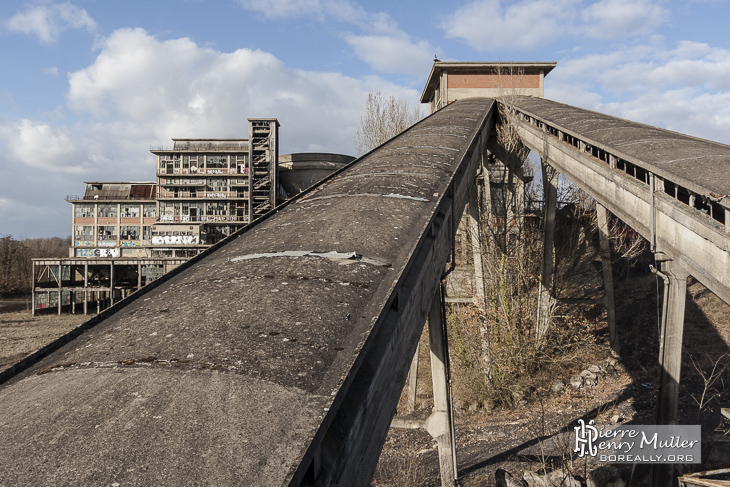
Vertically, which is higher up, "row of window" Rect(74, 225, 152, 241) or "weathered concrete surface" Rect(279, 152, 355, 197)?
"weathered concrete surface" Rect(279, 152, 355, 197)

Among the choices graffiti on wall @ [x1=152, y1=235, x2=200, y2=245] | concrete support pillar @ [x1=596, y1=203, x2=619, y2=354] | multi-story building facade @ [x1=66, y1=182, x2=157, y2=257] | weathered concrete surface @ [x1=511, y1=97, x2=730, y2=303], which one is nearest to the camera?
weathered concrete surface @ [x1=511, y1=97, x2=730, y2=303]

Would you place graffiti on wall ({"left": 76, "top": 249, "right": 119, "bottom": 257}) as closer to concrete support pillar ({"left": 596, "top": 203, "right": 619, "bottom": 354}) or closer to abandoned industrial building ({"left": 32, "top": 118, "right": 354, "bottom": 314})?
abandoned industrial building ({"left": 32, "top": 118, "right": 354, "bottom": 314})

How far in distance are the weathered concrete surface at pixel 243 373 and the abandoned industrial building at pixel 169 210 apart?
2952 centimetres

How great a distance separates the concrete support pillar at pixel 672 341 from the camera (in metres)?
5.20

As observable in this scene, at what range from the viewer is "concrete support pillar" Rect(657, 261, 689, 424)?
17.0 feet

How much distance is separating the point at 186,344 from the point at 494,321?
437 inches

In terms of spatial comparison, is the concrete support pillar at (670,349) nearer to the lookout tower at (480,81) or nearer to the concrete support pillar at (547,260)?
the concrete support pillar at (547,260)

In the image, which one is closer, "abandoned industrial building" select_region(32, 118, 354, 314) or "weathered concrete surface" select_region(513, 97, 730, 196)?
"weathered concrete surface" select_region(513, 97, 730, 196)

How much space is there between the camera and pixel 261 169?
37.5 metres

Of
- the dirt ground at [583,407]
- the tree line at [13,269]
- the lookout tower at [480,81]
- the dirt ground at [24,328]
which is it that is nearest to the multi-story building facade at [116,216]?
the tree line at [13,269]

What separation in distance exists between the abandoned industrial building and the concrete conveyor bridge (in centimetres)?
2922

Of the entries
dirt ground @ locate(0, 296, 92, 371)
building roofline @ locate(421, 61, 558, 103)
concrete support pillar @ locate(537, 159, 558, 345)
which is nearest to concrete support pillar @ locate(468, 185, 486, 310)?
concrete support pillar @ locate(537, 159, 558, 345)

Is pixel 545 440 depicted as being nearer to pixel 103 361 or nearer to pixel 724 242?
pixel 724 242

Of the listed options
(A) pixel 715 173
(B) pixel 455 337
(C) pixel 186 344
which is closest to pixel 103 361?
(C) pixel 186 344
